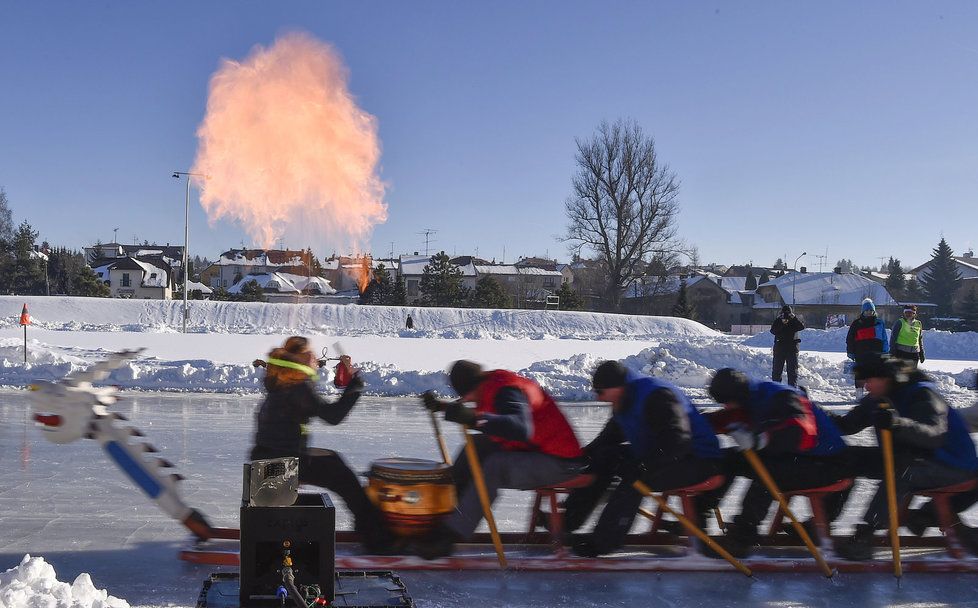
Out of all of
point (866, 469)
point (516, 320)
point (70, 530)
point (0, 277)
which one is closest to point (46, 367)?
point (70, 530)

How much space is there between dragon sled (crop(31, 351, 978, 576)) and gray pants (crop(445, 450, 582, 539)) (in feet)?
0.33

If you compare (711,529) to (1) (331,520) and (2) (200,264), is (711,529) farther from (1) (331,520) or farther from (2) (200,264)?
(2) (200,264)

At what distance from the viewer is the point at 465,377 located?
204 inches

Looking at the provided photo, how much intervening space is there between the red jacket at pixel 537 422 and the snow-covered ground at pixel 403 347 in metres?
9.25

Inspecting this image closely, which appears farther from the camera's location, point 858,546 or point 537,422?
point 858,546

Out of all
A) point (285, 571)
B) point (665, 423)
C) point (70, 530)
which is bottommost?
point (70, 530)

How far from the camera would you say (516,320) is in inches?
1639

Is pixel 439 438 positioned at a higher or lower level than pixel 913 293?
lower

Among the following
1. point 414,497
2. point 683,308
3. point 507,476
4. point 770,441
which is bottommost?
point 414,497

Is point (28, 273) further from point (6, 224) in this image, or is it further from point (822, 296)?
point (822, 296)

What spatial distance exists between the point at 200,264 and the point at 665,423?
10373 cm

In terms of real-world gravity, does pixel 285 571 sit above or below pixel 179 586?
above

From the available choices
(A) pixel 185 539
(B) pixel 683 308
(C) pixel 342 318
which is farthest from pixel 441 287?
(A) pixel 185 539

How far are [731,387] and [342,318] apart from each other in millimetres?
38130
